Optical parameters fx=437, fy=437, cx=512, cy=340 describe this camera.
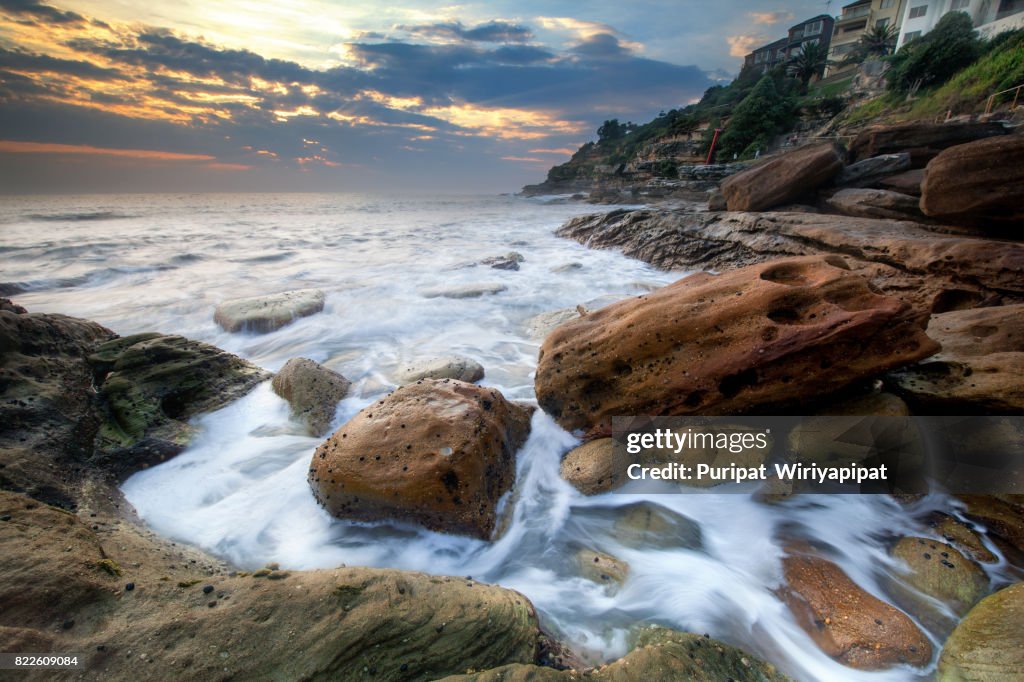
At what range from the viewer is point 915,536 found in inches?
116

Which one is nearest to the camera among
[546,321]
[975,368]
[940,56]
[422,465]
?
[422,465]

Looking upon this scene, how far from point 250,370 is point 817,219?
410 inches

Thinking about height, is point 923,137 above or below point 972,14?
below

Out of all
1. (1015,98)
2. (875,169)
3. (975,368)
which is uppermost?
(1015,98)

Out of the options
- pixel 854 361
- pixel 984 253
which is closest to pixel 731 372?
pixel 854 361

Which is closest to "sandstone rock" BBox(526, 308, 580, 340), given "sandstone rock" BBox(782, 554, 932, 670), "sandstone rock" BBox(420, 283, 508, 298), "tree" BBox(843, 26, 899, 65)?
"sandstone rock" BBox(420, 283, 508, 298)

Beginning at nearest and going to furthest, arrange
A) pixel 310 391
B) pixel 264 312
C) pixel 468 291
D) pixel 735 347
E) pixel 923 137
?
pixel 735 347 < pixel 310 391 < pixel 264 312 < pixel 468 291 < pixel 923 137

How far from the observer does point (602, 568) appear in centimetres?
296

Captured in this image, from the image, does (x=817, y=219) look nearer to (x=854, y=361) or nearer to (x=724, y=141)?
(x=854, y=361)

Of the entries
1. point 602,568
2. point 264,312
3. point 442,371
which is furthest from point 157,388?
point 602,568

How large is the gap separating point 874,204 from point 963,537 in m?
8.84

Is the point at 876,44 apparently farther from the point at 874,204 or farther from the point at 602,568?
the point at 602,568

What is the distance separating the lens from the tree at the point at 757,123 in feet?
116

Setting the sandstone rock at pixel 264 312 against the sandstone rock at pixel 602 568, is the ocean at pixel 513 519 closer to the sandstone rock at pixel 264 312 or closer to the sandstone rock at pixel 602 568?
the sandstone rock at pixel 602 568
